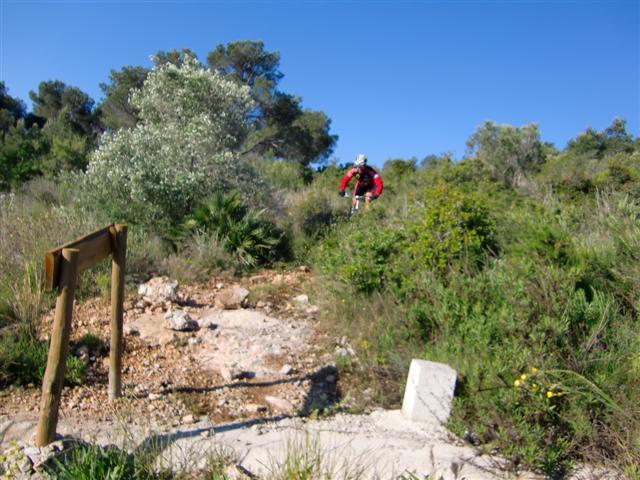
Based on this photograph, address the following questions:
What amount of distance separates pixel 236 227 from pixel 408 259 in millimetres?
3790

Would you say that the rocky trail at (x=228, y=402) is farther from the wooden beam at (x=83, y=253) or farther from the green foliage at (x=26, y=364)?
the wooden beam at (x=83, y=253)

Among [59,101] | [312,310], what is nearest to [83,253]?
[312,310]

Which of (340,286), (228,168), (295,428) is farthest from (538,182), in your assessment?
(295,428)

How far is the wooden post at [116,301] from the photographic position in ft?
12.0

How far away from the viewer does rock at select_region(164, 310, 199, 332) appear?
5.42 m

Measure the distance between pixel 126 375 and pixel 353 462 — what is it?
8.04 feet

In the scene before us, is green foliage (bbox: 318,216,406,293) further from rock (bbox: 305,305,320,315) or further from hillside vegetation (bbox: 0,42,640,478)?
rock (bbox: 305,305,320,315)

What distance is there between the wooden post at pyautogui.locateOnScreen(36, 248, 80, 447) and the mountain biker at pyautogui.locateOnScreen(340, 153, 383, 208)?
28.6 ft

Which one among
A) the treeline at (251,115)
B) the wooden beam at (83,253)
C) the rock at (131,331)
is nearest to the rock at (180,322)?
the rock at (131,331)

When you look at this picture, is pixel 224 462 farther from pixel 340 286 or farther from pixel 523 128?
pixel 523 128

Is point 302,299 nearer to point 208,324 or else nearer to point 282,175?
point 208,324

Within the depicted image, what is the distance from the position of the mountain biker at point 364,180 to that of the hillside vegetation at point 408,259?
655 millimetres

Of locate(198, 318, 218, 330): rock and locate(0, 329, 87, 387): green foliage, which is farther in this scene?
locate(198, 318, 218, 330): rock

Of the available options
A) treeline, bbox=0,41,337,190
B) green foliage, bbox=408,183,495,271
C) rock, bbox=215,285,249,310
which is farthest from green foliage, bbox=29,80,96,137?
green foliage, bbox=408,183,495,271
